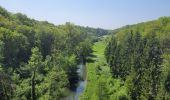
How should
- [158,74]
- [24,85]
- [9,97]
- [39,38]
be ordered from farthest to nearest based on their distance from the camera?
1. [39,38]
2. [158,74]
3. [24,85]
4. [9,97]

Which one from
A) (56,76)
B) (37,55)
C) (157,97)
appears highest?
(37,55)

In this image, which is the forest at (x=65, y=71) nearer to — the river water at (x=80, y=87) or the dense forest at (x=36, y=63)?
the dense forest at (x=36, y=63)

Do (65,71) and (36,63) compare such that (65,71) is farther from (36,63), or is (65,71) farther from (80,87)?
(36,63)

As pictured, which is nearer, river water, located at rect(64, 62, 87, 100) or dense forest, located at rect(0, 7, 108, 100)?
dense forest, located at rect(0, 7, 108, 100)

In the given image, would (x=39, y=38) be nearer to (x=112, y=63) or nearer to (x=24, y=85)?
(x=112, y=63)

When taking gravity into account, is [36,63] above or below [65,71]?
above

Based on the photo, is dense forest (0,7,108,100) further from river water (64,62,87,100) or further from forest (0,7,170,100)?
river water (64,62,87,100)

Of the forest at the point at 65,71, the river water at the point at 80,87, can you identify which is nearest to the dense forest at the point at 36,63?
the forest at the point at 65,71

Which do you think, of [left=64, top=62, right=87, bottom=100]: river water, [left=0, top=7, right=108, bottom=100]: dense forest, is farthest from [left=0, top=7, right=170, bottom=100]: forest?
[left=64, top=62, right=87, bottom=100]: river water

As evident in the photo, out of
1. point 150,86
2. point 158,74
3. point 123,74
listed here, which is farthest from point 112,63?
point 150,86

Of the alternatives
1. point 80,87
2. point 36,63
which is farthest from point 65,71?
point 36,63

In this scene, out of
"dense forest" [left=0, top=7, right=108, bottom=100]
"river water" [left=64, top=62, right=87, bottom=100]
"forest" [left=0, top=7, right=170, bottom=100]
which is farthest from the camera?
"river water" [left=64, top=62, right=87, bottom=100]
